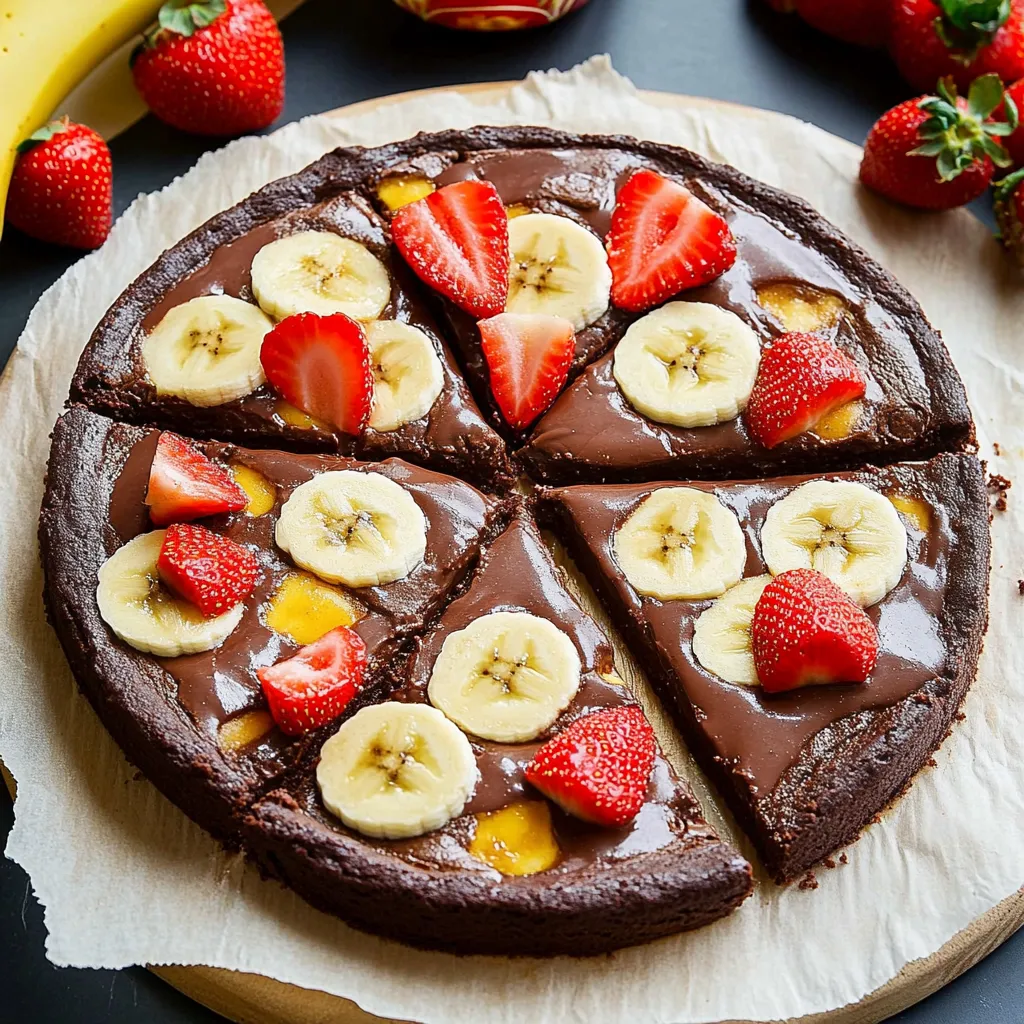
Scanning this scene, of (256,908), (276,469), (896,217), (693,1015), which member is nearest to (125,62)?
(276,469)

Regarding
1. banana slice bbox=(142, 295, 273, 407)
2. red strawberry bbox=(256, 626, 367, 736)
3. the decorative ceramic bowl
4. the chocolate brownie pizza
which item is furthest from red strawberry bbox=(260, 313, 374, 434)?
the decorative ceramic bowl

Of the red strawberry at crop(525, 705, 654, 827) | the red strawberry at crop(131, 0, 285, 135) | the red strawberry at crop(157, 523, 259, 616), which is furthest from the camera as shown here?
the red strawberry at crop(131, 0, 285, 135)

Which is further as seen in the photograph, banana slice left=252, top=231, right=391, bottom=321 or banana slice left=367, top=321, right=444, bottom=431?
banana slice left=252, top=231, right=391, bottom=321

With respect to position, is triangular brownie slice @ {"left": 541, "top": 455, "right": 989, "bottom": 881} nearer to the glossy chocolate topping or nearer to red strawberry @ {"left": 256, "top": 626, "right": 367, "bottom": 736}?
the glossy chocolate topping

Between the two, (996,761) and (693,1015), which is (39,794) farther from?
(996,761)

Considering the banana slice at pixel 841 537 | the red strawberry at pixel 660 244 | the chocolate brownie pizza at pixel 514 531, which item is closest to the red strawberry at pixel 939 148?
the chocolate brownie pizza at pixel 514 531

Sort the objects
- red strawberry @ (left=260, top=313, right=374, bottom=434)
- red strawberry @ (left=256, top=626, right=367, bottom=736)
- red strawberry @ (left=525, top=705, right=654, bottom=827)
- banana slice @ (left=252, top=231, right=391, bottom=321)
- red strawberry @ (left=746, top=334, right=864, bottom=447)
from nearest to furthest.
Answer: red strawberry @ (left=525, top=705, right=654, bottom=827), red strawberry @ (left=256, top=626, right=367, bottom=736), red strawberry @ (left=260, top=313, right=374, bottom=434), red strawberry @ (left=746, top=334, right=864, bottom=447), banana slice @ (left=252, top=231, right=391, bottom=321)

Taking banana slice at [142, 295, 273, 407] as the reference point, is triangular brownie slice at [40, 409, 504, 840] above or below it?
below
